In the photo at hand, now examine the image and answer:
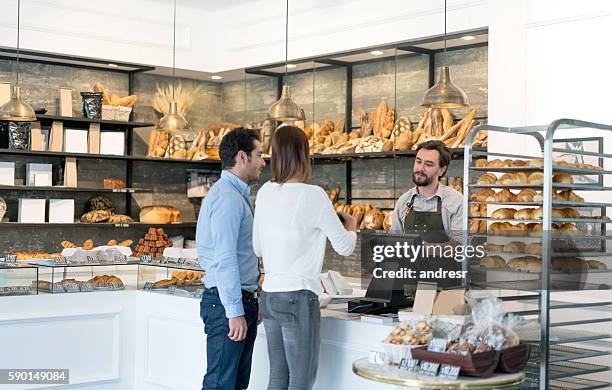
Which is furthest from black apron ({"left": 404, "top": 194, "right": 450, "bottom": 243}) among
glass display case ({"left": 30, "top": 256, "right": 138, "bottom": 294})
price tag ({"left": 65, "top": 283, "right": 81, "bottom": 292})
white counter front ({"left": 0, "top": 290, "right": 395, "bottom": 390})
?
price tag ({"left": 65, "top": 283, "right": 81, "bottom": 292})

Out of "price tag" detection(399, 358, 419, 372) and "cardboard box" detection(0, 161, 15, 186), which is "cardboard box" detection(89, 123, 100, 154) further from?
"price tag" detection(399, 358, 419, 372)

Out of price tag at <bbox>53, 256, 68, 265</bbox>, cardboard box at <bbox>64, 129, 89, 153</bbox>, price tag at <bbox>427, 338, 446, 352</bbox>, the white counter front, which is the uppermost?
cardboard box at <bbox>64, 129, 89, 153</bbox>

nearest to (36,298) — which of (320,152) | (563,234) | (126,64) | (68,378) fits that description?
(68,378)

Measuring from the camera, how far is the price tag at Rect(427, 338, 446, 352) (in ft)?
9.27

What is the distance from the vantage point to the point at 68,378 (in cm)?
487

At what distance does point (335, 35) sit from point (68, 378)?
388 cm

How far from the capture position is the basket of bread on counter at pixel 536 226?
3846 millimetres

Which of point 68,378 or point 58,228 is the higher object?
point 58,228

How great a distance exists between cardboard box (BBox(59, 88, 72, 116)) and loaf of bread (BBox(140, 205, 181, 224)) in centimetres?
124

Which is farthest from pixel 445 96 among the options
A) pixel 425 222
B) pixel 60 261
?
pixel 60 261

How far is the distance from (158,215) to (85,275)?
3.58 m

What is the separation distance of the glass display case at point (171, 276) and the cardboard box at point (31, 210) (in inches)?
117

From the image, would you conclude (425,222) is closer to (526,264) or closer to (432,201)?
(432,201)

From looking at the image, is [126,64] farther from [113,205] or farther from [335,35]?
[335,35]
